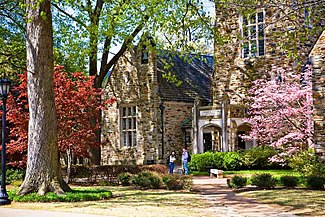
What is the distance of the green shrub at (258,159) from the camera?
86.5ft

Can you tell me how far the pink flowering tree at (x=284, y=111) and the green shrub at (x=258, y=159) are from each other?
56 cm

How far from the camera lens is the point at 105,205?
14.5 metres

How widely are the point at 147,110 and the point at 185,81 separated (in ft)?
13.3

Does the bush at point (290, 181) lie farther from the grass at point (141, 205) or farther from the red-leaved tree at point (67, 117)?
the red-leaved tree at point (67, 117)

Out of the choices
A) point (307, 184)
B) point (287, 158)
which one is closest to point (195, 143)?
point (287, 158)

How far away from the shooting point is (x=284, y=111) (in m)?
25.2

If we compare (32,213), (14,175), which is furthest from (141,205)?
(14,175)

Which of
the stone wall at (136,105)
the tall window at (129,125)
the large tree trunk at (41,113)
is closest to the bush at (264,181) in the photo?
the large tree trunk at (41,113)

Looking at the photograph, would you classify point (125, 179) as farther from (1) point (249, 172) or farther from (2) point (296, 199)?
(2) point (296, 199)

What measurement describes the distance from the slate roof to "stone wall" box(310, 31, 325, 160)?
13.5 metres

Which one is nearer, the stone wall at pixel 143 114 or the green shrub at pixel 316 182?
the green shrub at pixel 316 182

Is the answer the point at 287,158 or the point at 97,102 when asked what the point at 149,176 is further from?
the point at 287,158

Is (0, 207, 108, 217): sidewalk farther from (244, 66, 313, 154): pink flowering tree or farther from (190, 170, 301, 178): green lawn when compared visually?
(244, 66, 313, 154): pink flowering tree

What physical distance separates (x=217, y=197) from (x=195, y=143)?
12922 mm
